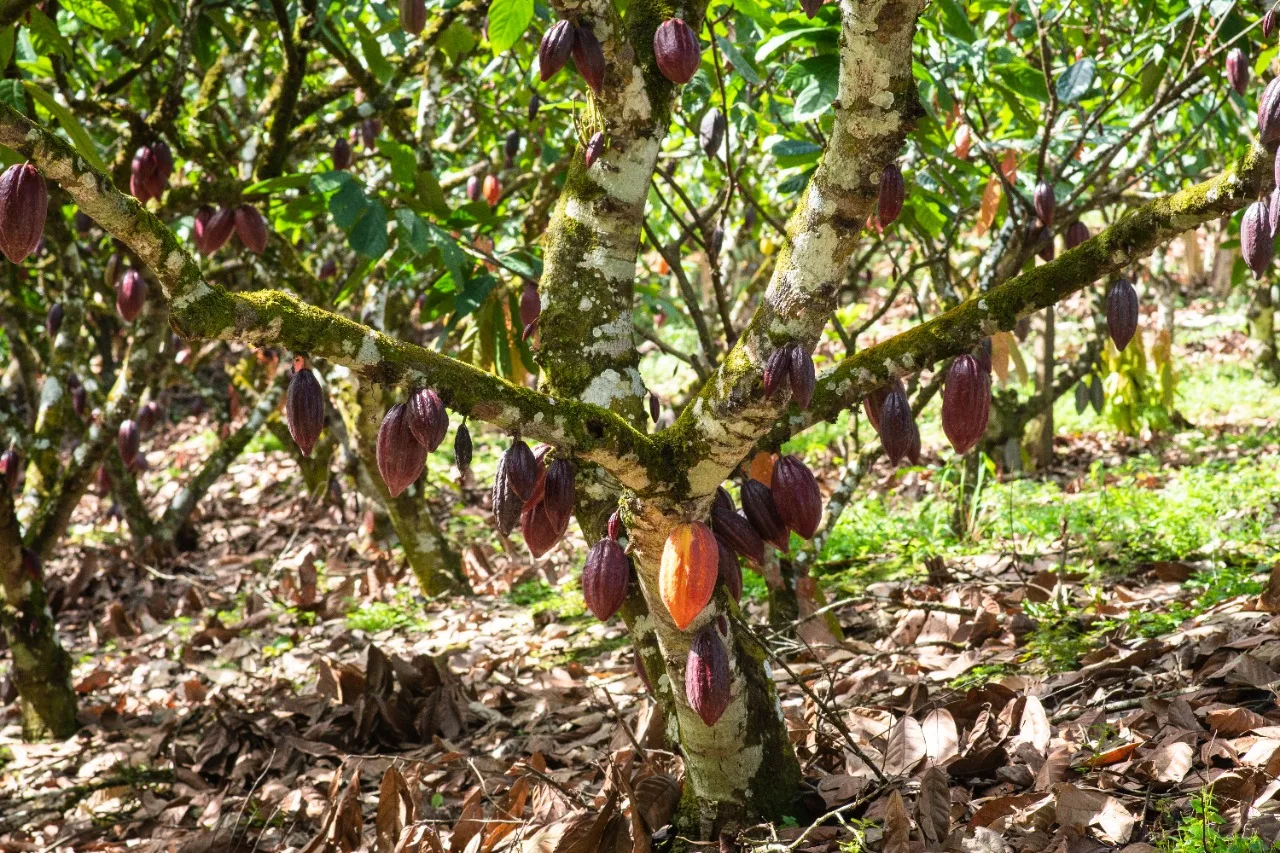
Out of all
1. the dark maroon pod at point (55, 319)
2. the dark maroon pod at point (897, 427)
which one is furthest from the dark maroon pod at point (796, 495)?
the dark maroon pod at point (55, 319)

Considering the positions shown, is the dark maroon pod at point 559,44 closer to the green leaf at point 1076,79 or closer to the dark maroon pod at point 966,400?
the dark maroon pod at point 966,400

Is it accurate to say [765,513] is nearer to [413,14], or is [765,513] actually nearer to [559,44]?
[559,44]

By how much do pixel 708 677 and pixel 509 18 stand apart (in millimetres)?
1095

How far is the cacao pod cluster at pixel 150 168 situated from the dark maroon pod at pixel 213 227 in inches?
5.6

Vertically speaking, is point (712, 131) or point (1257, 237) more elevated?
point (712, 131)

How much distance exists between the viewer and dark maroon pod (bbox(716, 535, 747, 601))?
147cm

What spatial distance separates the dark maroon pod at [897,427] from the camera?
1367 mm

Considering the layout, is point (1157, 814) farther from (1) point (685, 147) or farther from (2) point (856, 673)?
(1) point (685, 147)

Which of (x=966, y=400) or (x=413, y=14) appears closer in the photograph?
(x=966, y=400)

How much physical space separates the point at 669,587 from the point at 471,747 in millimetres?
1304

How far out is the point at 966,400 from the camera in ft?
4.26

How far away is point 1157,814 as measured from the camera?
153cm

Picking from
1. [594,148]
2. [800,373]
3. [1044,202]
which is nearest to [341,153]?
[594,148]

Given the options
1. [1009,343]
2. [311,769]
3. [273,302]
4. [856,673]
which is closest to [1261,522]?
[1009,343]
